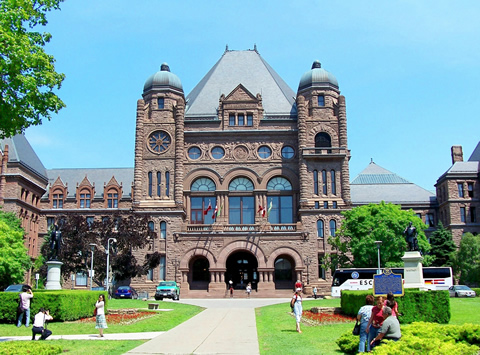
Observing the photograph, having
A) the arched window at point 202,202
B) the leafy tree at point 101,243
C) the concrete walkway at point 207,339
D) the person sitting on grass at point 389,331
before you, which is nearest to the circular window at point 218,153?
the arched window at point 202,202

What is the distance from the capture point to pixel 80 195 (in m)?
74.4

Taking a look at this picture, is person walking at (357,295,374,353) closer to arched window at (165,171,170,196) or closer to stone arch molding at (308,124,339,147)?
arched window at (165,171,170,196)

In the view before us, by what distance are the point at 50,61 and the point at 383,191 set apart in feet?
205

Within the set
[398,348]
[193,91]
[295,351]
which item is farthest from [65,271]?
[398,348]

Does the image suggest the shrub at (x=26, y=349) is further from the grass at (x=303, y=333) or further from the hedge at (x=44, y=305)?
the hedge at (x=44, y=305)

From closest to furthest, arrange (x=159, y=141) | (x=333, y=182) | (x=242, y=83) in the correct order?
1. (x=333, y=182)
2. (x=159, y=141)
3. (x=242, y=83)

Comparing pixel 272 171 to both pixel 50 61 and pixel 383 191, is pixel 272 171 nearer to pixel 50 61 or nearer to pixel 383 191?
pixel 383 191

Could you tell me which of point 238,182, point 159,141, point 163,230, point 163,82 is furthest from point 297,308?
point 163,82

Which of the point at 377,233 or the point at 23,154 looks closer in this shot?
the point at 377,233

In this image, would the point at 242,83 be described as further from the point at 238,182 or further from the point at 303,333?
the point at 303,333

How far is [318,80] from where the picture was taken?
218ft

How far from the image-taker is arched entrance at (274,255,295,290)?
6056 centimetres

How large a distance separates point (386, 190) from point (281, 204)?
64.0 feet

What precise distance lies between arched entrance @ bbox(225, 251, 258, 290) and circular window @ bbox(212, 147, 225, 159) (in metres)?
12.0
